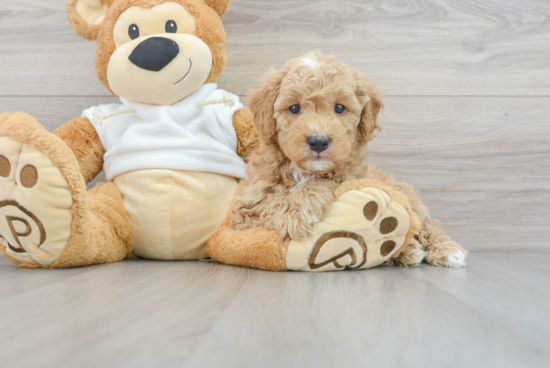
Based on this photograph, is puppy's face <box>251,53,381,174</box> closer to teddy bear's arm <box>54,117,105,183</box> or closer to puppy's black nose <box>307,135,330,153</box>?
puppy's black nose <box>307,135,330,153</box>

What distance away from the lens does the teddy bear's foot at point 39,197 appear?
2.94ft

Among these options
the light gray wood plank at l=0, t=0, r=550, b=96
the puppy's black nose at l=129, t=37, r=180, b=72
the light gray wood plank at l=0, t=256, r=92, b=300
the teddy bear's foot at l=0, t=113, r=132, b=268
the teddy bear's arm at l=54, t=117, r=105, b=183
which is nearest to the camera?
the light gray wood plank at l=0, t=256, r=92, b=300

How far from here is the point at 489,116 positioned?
1.43 meters

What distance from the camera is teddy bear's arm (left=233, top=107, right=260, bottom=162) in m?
1.19

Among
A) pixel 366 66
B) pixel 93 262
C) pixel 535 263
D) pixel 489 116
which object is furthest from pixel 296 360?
pixel 489 116

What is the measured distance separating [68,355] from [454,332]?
480 millimetres

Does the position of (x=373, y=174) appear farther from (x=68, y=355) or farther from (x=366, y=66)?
(x=68, y=355)

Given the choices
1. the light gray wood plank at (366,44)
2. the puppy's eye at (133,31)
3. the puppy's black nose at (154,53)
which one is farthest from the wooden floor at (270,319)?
the light gray wood plank at (366,44)

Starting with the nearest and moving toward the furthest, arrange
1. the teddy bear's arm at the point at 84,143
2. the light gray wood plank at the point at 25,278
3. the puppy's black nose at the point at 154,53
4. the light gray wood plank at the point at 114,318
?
the light gray wood plank at the point at 114,318
the light gray wood plank at the point at 25,278
the puppy's black nose at the point at 154,53
the teddy bear's arm at the point at 84,143

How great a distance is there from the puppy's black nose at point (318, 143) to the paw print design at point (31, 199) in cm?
55

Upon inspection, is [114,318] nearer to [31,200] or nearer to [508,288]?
[31,200]

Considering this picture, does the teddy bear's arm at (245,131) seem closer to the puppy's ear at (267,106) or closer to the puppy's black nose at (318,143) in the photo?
the puppy's ear at (267,106)

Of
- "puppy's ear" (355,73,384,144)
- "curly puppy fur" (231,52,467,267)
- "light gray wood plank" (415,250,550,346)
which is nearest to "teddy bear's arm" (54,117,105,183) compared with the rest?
"curly puppy fur" (231,52,467,267)

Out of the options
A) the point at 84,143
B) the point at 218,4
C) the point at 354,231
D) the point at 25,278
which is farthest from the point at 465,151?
the point at 25,278
